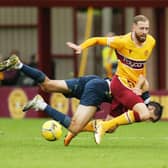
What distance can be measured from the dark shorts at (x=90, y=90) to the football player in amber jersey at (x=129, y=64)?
0.49ft

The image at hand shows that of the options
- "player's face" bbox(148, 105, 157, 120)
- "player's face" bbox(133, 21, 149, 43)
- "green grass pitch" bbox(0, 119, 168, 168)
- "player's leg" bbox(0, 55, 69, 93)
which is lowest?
"green grass pitch" bbox(0, 119, 168, 168)

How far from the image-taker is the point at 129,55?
45.2 feet

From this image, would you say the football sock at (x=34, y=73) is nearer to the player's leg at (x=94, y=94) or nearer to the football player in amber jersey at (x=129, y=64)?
the player's leg at (x=94, y=94)

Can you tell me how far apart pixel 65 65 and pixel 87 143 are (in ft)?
35.0

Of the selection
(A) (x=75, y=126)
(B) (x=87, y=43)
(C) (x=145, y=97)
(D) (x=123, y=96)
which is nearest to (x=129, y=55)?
(D) (x=123, y=96)

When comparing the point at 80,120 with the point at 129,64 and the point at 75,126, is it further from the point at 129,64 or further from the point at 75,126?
the point at 129,64

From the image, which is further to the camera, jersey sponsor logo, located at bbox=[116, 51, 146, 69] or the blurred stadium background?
the blurred stadium background

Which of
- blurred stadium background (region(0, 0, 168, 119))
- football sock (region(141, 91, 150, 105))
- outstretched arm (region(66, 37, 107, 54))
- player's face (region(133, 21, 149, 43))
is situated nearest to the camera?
outstretched arm (region(66, 37, 107, 54))

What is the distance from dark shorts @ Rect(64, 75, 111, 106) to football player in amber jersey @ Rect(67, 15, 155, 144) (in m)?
0.15

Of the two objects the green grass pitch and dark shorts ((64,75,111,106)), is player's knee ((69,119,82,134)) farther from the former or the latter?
dark shorts ((64,75,111,106))

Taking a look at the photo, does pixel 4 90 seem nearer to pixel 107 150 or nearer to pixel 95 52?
pixel 95 52

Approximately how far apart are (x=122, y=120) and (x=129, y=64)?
0.86 m

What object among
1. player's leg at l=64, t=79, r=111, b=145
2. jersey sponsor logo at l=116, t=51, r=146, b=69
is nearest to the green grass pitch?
player's leg at l=64, t=79, r=111, b=145

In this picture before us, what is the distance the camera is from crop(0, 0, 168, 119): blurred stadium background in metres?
23.6
